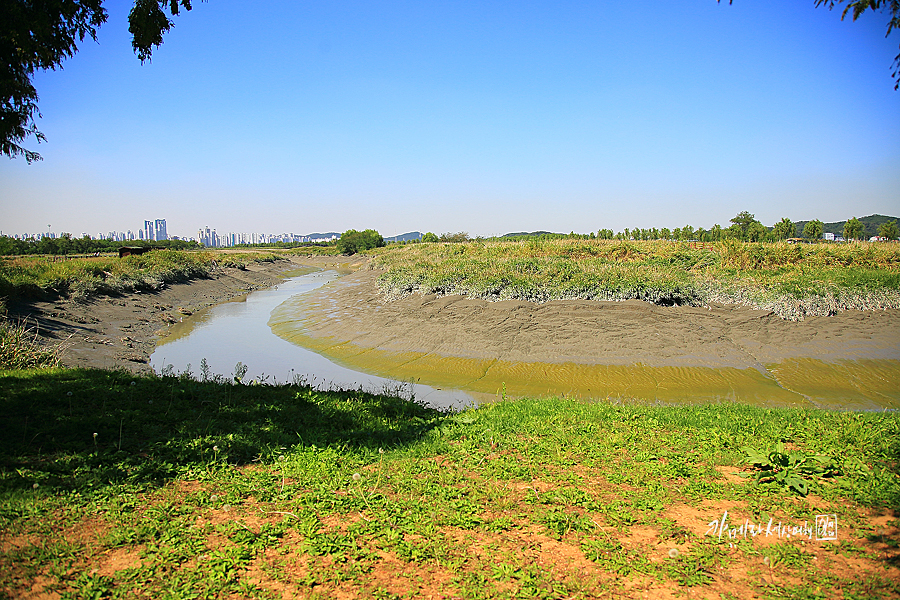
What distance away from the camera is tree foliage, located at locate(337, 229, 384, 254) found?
8900 centimetres

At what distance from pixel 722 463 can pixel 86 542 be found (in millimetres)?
5486

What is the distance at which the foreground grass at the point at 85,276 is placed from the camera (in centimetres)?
1645

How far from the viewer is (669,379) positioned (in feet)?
39.0

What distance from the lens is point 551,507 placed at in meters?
3.94

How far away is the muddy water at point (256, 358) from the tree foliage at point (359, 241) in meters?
66.1

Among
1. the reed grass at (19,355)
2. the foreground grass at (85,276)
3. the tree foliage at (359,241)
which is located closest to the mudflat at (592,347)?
the foreground grass at (85,276)

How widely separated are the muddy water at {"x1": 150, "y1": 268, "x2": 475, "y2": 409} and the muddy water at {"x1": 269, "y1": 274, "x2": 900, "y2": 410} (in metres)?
0.67

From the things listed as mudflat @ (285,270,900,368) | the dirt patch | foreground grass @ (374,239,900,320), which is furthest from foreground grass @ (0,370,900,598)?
foreground grass @ (374,239,900,320)

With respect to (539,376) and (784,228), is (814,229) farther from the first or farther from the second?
(539,376)

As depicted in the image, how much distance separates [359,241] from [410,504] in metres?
88.1

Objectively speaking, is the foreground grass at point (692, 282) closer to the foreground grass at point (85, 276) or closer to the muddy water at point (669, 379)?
the muddy water at point (669, 379)

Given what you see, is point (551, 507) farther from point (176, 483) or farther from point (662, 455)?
point (176, 483)

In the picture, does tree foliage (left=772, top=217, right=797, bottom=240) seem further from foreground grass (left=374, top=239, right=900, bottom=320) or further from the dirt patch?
the dirt patch

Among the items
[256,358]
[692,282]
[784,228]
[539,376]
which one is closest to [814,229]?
[784,228]
